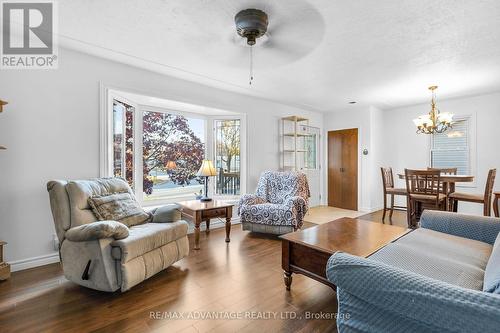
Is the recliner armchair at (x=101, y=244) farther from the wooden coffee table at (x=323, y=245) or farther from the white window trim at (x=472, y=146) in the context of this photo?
the white window trim at (x=472, y=146)

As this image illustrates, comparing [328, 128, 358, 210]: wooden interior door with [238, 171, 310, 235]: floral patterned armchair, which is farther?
[328, 128, 358, 210]: wooden interior door

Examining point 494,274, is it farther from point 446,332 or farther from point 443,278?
point 446,332

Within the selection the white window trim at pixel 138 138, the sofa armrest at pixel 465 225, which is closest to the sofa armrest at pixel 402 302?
the sofa armrest at pixel 465 225

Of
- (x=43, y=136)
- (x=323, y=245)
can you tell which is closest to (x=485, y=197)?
(x=323, y=245)

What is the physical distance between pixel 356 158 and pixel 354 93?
5.49 ft

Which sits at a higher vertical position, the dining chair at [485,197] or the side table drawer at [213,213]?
the dining chair at [485,197]

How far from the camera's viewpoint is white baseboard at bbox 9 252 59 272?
7.79 ft

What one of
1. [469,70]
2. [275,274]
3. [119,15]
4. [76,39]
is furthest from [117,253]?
[469,70]

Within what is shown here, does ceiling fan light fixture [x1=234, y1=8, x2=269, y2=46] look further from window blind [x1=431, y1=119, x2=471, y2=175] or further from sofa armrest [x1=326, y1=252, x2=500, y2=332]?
window blind [x1=431, y1=119, x2=471, y2=175]

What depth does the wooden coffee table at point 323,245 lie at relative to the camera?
1.77 m

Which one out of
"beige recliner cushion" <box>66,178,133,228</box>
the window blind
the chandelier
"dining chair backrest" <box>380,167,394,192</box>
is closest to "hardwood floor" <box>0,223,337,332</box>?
"beige recliner cushion" <box>66,178,133,228</box>

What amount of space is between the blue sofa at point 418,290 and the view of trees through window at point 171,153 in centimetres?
317

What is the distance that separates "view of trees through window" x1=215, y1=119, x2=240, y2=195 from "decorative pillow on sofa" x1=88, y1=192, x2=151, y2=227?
1.93 meters

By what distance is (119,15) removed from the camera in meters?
2.05
